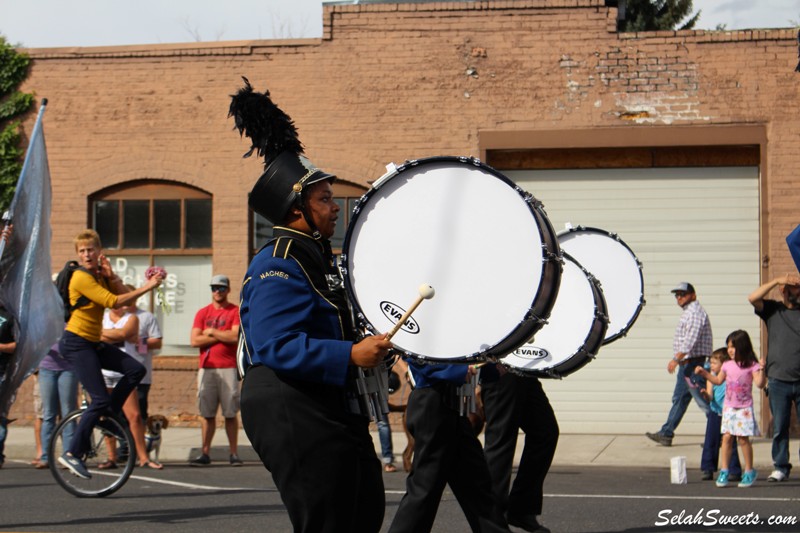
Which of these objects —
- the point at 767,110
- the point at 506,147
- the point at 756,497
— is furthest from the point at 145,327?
the point at 767,110

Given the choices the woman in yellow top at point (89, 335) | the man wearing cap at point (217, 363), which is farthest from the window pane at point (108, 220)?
the woman in yellow top at point (89, 335)

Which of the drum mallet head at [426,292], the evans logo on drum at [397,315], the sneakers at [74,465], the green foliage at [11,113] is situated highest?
the green foliage at [11,113]

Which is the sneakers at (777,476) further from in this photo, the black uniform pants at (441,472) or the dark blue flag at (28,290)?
the dark blue flag at (28,290)

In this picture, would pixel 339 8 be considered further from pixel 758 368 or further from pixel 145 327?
pixel 758 368

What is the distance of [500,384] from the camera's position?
8.35m

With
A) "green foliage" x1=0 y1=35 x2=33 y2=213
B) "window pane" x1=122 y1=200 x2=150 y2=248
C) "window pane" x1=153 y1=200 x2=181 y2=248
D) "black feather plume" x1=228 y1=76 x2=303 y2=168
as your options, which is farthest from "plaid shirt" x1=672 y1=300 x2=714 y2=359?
"black feather plume" x1=228 y1=76 x2=303 y2=168

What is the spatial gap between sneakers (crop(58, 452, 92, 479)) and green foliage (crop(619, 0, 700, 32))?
27.9 meters

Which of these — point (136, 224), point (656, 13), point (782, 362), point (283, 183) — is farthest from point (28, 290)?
point (656, 13)

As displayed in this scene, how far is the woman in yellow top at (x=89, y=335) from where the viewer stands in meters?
10.0

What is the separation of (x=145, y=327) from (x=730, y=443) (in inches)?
246

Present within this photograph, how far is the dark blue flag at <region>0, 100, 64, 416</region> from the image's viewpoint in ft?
32.8

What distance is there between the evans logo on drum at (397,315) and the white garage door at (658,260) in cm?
1190

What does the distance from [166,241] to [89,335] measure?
7490 mm

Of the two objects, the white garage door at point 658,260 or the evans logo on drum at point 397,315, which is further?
the white garage door at point 658,260
